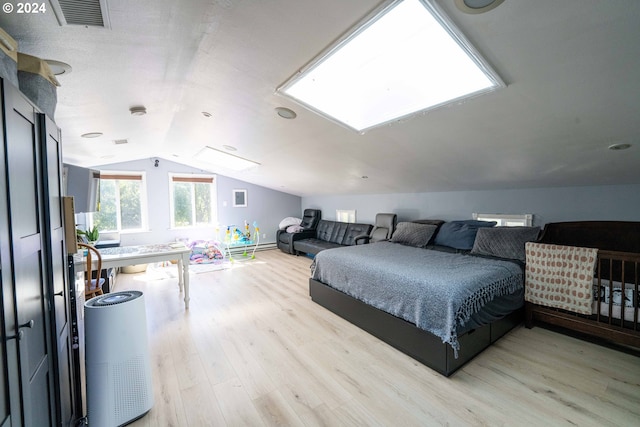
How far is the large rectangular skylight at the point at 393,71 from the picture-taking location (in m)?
1.50

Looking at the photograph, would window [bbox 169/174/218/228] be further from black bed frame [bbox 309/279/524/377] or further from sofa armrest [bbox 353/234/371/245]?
black bed frame [bbox 309/279/524/377]

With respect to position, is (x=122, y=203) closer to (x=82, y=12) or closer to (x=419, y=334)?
(x=82, y=12)

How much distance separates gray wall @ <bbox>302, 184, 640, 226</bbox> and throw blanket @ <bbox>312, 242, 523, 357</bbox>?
47.5 inches

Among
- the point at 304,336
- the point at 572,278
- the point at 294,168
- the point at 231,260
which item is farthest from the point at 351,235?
the point at 572,278

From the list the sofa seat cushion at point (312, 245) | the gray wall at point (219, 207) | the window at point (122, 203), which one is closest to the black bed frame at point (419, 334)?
the sofa seat cushion at point (312, 245)

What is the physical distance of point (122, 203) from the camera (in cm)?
562

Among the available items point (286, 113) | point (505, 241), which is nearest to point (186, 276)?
point (286, 113)

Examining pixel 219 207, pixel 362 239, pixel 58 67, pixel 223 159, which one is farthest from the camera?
pixel 219 207

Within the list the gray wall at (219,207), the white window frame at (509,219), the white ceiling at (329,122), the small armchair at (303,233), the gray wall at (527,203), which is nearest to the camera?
the white ceiling at (329,122)

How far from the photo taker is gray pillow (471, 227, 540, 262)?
9.69 feet

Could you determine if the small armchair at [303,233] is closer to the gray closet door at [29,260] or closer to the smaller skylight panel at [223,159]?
the smaller skylight panel at [223,159]

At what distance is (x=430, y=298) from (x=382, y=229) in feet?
9.28

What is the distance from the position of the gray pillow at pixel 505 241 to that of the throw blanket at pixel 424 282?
0.33 m

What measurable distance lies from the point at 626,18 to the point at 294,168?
3.96 meters
